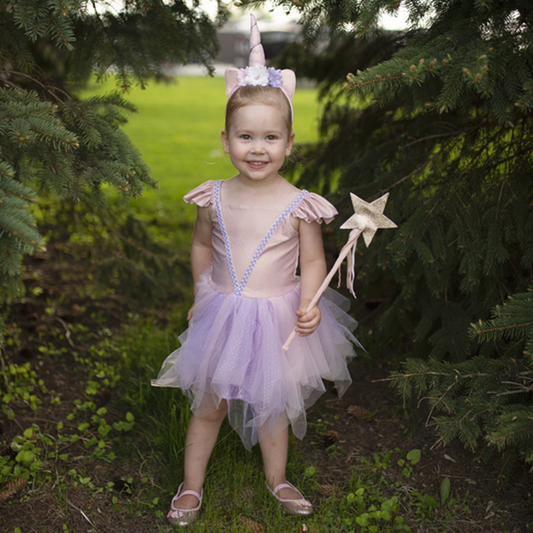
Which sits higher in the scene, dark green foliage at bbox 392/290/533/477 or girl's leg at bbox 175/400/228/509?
dark green foliage at bbox 392/290/533/477

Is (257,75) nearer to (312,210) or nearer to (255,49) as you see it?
(255,49)

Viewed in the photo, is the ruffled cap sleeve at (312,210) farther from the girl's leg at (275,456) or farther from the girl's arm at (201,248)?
the girl's leg at (275,456)

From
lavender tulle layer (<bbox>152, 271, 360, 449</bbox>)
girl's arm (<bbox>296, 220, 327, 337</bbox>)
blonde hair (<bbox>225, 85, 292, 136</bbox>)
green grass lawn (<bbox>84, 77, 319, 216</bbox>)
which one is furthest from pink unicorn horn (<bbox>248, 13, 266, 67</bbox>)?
lavender tulle layer (<bbox>152, 271, 360, 449</bbox>)

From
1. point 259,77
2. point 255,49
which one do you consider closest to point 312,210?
point 259,77

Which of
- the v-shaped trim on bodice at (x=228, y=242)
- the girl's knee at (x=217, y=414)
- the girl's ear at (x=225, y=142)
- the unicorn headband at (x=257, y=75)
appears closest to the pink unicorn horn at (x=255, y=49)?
the unicorn headband at (x=257, y=75)

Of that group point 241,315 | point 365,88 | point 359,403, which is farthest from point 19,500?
point 365,88

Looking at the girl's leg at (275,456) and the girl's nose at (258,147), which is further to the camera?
the girl's leg at (275,456)

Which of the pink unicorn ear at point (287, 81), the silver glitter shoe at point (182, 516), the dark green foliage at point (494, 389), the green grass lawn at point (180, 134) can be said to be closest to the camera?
the dark green foliage at point (494, 389)

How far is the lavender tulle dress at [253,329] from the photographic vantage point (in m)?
2.04

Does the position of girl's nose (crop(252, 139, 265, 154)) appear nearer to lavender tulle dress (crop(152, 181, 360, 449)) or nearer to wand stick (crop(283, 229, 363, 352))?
lavender tulle dress (crop(152, 181, 360, 449))

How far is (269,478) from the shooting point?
2316 millimetres

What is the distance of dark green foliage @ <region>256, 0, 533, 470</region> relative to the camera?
1.80m

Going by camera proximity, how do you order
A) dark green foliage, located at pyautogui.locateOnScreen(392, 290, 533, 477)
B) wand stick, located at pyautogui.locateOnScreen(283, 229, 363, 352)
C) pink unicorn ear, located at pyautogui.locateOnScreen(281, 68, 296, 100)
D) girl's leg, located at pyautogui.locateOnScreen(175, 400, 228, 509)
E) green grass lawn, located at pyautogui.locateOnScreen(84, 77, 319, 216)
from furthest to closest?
green grass lawn, located at pyautogui.locateOnScreen(84, 77, 319, 216) → girl's leg, located at pyautogui.locateOnScreen(175, 400, 228, 509) → pink unicorn ear, located at pyautogui.locateOnScreen(281, 68, 296, 100) → wand stick, located at pyautogui.locateOnScreen(283, 229, 363, 352) → dark green foliage, located at pyautogui.locateOnScreen(392, 290, 533, 477)

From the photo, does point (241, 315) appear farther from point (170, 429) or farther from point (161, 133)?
point (161, 133)
